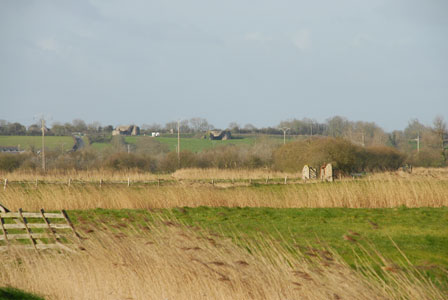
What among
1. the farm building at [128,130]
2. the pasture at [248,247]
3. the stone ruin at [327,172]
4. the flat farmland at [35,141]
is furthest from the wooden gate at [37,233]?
the farm building at [128,130]

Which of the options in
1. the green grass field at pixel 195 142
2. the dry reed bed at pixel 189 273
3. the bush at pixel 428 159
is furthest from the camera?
the green grass field at pixel 195 142

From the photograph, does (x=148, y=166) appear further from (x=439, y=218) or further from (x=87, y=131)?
(x=87, y=131)

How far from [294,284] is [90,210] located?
15.3m

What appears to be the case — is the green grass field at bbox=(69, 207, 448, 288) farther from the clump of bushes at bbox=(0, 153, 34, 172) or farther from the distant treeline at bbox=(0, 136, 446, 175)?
the clump of bushes at bbox=(0, 153, 34, 172)

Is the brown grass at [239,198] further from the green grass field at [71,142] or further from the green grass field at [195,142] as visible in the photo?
the green grass field at [195,142]

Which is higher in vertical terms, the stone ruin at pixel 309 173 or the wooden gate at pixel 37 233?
the wooden gate at pixel 37 233

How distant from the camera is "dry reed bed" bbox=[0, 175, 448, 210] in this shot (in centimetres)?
2045

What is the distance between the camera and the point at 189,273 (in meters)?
6.98

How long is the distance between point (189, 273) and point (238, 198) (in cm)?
1421

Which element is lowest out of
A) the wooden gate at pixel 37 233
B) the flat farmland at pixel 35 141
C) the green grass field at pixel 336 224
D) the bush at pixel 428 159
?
the bush at pixel 428 159

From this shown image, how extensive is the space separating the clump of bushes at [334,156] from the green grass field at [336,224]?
23.1 meters

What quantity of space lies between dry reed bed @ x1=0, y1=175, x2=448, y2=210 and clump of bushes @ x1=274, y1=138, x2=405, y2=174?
66.8 ft

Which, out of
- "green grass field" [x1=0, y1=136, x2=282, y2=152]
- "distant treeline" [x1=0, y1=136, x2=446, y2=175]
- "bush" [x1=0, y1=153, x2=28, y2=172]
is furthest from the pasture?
"green grass field" [x1=0, y1=136, x2=282, y2=152]

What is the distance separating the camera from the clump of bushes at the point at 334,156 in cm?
4353
